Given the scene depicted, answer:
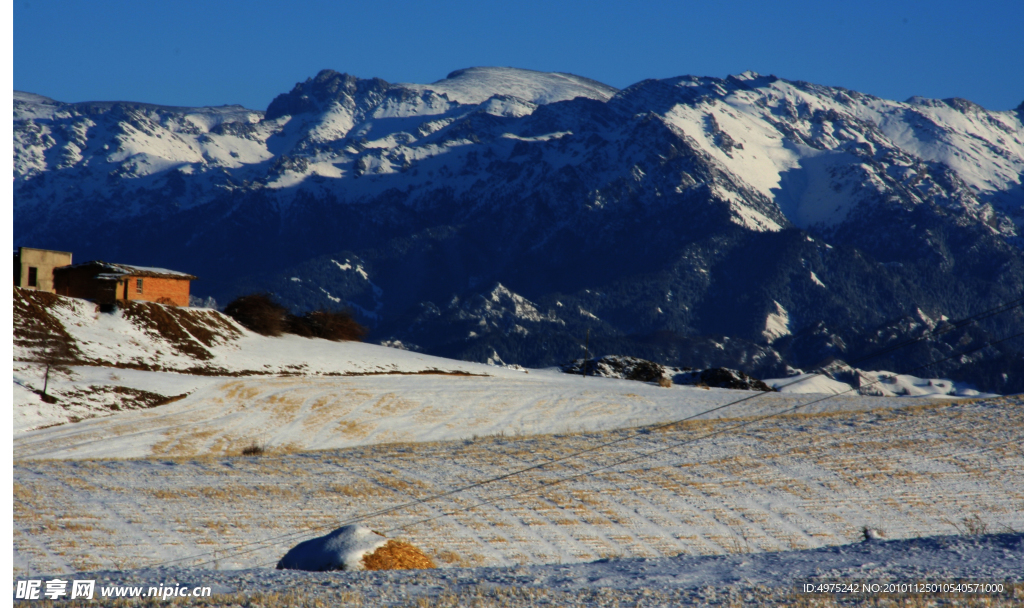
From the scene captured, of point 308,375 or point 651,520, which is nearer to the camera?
point 651,520

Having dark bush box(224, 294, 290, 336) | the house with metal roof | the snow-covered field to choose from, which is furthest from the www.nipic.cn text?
dark bush box(224, 294, 290, 336)

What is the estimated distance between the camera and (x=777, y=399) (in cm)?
5922

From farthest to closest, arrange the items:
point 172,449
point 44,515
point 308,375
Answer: point 308,375 < point 172,449 < point 44,515

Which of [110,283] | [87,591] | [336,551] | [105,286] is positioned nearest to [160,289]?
[110,283]

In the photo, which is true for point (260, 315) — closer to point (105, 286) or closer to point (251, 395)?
point (105, 286)

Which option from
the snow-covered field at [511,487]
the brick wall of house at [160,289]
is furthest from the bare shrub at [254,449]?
the brick wall of house at [160,289]

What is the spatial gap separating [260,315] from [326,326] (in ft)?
25.8

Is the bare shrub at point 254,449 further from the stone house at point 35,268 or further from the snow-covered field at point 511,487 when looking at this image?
the stone house at point 35,268

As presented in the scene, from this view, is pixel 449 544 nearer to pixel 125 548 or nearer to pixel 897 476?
pixel 125 548

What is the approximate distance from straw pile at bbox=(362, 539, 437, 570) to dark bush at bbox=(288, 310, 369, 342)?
5971cm

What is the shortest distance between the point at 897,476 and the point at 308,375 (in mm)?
42870

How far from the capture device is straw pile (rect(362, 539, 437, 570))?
2175cm
